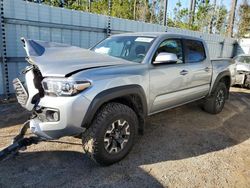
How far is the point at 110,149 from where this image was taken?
3160 mm

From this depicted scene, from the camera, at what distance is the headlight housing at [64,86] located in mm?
2672

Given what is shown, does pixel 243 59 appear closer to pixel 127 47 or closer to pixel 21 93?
pixel 127 47

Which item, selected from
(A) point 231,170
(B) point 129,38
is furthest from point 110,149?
(B) point 129,38

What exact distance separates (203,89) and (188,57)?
92cm

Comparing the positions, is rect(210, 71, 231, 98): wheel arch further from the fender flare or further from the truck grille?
the truck grille

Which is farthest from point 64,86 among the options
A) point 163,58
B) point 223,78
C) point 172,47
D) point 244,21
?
point 244,21

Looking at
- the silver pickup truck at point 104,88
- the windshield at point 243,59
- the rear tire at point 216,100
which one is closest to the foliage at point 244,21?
the windshield at point 243,59

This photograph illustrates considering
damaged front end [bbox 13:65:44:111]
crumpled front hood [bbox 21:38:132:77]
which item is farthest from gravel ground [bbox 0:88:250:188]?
crumpled front hood [bbox 21:38:132:77]

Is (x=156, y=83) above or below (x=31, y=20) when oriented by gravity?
below

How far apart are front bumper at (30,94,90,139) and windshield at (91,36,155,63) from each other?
1.35 m

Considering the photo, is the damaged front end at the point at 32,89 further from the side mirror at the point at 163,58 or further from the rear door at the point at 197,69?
the rear door at the point at 197,69

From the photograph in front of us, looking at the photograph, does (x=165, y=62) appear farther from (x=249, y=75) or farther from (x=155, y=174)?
(x=249, y=75)

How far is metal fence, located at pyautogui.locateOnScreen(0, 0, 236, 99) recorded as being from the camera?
5688 mm

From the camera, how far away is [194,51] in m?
4.85
